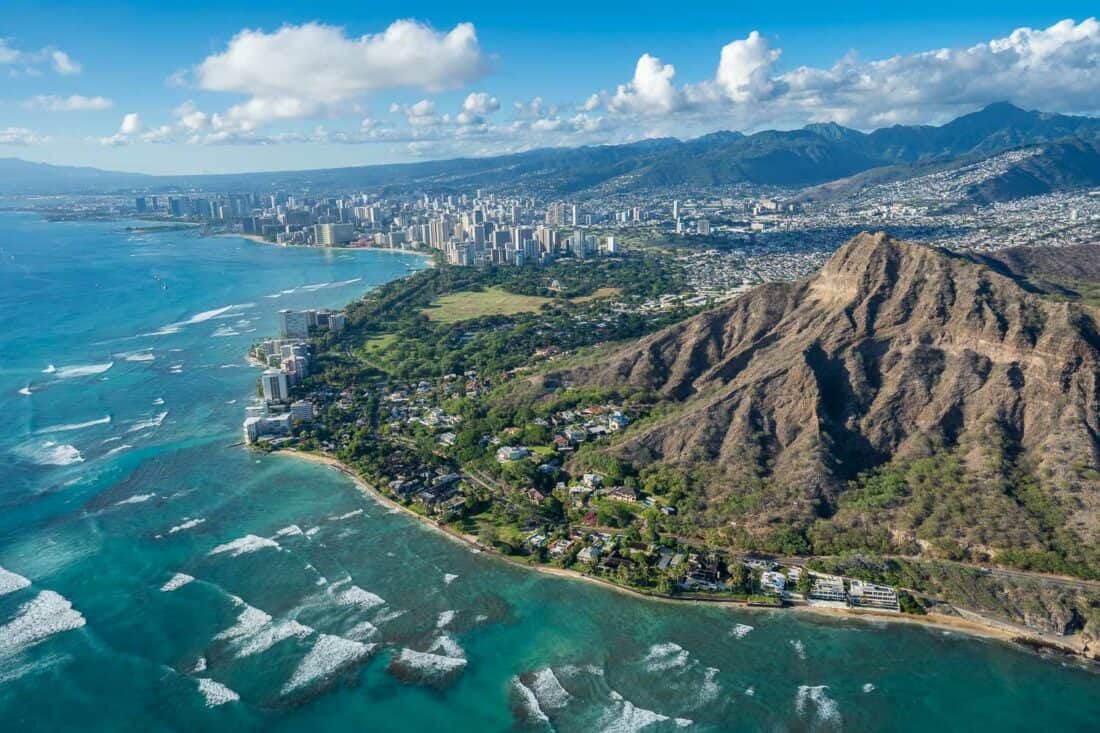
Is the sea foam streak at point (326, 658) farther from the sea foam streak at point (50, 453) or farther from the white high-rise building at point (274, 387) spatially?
the white high-rise building at point (274, 387)

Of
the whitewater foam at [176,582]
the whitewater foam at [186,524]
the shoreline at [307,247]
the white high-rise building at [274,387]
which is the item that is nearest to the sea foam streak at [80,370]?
the white high-rise building at [274,387]

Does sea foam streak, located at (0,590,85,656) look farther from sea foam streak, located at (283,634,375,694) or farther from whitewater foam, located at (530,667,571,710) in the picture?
whitewater foam, located at (530,667,571,710)

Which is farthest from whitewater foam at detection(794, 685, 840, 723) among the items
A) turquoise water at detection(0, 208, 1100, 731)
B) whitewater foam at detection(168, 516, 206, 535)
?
whitewater foam at detection(168, 516, 206, 535)

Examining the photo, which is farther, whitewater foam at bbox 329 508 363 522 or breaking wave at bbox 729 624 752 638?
whitewater foam at bbox 329 508 363 522

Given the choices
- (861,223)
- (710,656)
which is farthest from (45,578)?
(861,223)

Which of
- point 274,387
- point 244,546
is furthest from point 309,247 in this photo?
point 244,546
